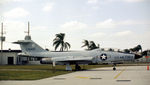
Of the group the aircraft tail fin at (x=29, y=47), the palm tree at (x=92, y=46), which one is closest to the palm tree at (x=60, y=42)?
the palm tree at (x=92, y=46)

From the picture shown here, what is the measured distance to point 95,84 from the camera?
14.1 meters

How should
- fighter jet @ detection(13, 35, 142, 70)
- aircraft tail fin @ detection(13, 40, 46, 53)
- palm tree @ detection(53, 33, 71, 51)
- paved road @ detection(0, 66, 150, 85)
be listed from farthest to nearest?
palm tree @ detection(53, 33, 71, 51) < aircraft tail fin @ detection(13, 40, 46, 53) < fighter jet @ detection(13, 35, 142, 70) < paved road @ detection(0, 66, 150, 85)

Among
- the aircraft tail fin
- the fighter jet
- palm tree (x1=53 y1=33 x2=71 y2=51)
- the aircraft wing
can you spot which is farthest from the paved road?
palm tree (x1=53 y1=33 x2=71 y2=51)

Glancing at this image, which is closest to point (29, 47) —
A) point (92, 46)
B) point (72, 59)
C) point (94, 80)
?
point (72, 59)

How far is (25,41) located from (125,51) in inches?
570

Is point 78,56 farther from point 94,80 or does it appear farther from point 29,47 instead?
point 94,80

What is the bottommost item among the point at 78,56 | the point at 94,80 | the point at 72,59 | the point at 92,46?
the point at 94,80

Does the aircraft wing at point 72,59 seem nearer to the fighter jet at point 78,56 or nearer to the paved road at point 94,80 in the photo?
the fighter jet at point 78,56

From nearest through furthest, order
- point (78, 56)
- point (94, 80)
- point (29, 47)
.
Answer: point (94, 80)
point (78, 56)
point (29, 47)

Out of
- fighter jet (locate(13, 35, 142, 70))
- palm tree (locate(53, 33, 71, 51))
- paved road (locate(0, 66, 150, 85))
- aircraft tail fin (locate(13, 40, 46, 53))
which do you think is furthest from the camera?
palm tree (locate(53, 33, 71, 51))

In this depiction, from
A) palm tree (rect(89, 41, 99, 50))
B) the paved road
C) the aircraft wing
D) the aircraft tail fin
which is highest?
palm tree (rect(89, 41, 99, 50))

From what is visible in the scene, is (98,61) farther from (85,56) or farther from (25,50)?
(25,50)

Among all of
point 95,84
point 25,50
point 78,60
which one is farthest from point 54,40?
point 95,84

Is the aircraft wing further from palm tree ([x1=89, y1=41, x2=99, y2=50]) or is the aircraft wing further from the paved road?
palm tree ([x1=89, y1=41, x2=99, y2=50])
